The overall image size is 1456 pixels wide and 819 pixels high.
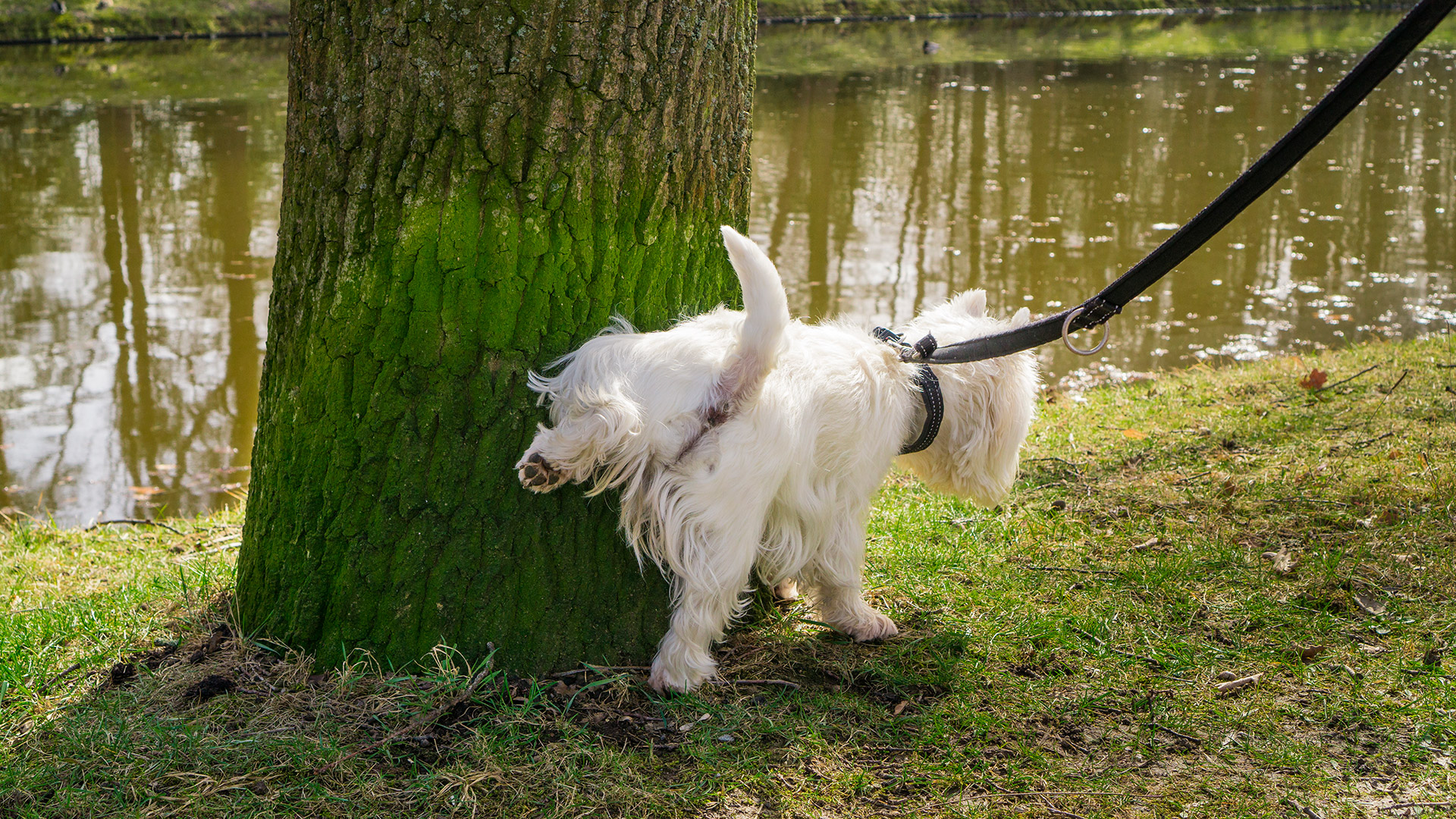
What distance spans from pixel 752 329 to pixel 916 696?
1134 mm

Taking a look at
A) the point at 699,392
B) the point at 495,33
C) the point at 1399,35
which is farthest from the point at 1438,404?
the point at 495,33

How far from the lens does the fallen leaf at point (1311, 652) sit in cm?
303

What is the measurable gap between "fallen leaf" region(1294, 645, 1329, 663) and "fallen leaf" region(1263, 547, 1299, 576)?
1.57 ft

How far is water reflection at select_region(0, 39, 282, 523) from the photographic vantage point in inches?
231

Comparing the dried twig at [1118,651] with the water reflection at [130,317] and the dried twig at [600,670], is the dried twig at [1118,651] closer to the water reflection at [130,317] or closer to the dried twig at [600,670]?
the dried twig at [600,670]

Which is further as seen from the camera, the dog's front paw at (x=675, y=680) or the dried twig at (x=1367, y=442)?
the dried twig at (x=1367, y=442)

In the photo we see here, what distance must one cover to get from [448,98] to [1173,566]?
107 inches

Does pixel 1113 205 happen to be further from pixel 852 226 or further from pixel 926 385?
pixel 926 385

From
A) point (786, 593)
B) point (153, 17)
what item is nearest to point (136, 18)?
point (153, 17)

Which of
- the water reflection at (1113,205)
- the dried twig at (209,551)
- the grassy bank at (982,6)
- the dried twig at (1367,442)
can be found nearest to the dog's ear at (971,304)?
the dried twig at (1367,442)

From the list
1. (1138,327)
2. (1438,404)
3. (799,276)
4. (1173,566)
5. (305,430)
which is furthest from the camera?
(799,276)

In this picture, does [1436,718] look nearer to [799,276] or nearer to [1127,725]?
[1127,725]

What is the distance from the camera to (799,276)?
9180 mm

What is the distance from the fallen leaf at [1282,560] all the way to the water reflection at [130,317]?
4954 millimetres
